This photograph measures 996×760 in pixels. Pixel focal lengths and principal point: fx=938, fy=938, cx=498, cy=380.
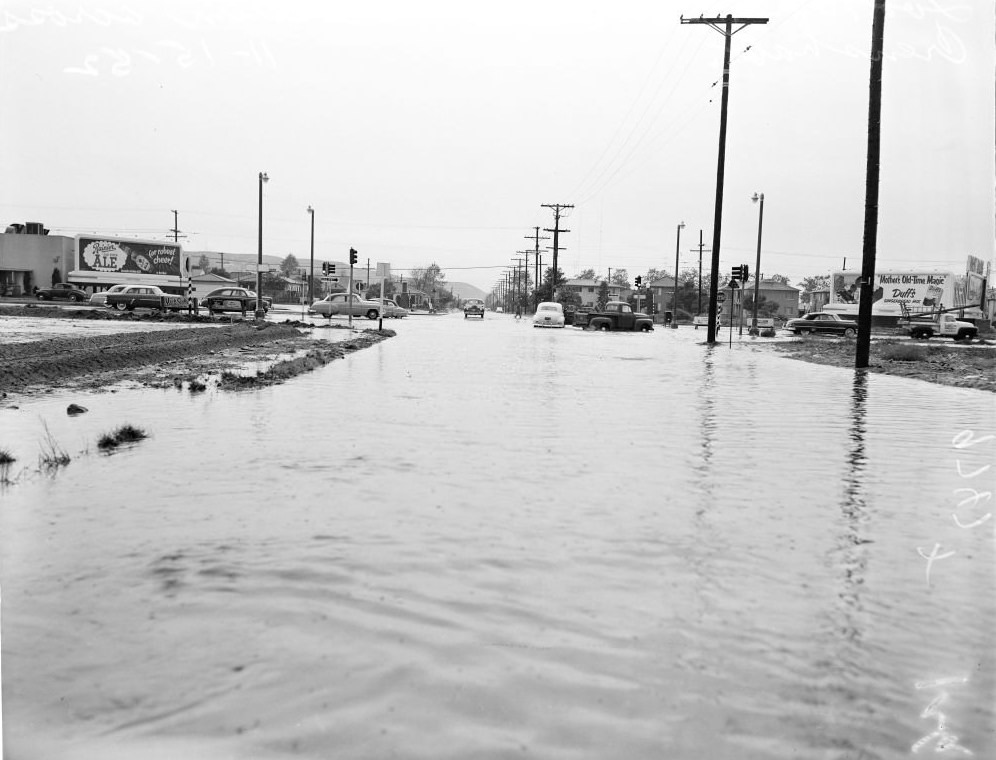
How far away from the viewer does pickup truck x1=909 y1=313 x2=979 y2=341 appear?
41.5m

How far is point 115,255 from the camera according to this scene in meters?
76.8

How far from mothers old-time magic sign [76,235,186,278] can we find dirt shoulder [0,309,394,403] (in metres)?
54.4

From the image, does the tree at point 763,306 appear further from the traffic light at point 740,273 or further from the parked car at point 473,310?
the traffic light at point 740,273

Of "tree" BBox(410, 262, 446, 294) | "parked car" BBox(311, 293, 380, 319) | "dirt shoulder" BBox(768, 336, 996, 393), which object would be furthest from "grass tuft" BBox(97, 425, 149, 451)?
"tree" BBox(410, 262, 446, 294)

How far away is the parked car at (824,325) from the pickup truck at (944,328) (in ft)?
10.1

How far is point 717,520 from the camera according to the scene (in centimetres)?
609

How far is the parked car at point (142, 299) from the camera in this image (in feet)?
172

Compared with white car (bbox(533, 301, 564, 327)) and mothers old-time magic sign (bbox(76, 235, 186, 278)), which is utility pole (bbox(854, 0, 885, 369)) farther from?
mothers old-time magic sign (bbox(76, 235, 186, 278))

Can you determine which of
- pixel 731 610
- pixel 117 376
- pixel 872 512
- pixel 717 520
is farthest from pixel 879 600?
pixel 117 376

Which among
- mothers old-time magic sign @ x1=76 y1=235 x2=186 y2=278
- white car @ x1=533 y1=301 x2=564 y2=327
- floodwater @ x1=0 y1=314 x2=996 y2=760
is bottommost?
floodwater @ x1=0 y1=314 x2=996 y2=760

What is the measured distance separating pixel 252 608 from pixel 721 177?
3326 centimetres

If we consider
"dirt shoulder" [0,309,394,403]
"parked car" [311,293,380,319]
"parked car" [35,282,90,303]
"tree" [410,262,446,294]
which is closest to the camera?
"dirt shoulder" [0,309,394,403]

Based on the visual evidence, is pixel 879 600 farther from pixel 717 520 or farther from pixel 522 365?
pixel 522 365

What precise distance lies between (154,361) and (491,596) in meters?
14.8
